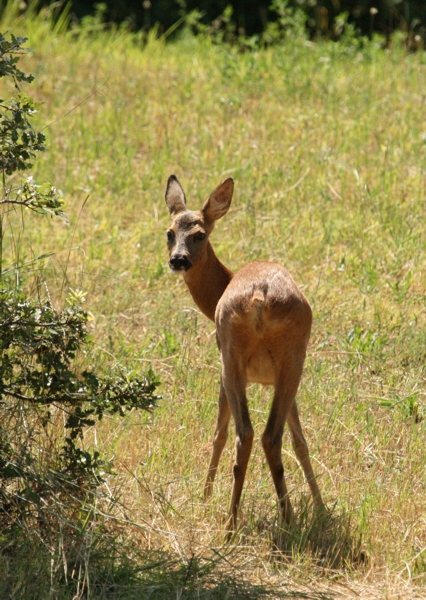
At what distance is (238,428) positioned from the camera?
16.9 ft

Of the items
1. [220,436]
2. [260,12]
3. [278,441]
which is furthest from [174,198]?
[260,12]

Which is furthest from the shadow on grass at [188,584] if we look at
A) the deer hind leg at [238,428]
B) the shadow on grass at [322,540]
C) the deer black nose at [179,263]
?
the deer black nose at [179,263]

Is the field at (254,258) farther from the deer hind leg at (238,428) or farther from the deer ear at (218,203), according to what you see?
the deer ear at (218,203)

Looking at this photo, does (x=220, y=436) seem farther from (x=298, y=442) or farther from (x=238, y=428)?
(x=238, y=428)

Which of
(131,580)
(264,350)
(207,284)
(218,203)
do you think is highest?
(218,203)

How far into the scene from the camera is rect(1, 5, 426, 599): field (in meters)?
4.97

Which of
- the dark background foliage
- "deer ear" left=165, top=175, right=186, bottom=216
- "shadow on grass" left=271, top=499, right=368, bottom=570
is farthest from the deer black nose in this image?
the dark background foliage

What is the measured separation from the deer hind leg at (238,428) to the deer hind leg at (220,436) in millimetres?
337

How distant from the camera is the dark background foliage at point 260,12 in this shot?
1477 centimetres

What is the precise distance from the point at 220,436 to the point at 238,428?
0.62m

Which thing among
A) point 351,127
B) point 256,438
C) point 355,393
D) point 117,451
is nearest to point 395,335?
point 355,393

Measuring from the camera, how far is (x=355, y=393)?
657 cm

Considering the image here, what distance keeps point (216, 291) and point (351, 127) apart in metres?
5.36

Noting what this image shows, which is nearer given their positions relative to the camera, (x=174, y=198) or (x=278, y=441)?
(x=278, y=441)
